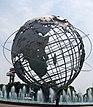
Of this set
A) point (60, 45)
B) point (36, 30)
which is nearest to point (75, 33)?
point (60, 45)

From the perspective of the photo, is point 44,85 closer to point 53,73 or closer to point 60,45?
point 53,73

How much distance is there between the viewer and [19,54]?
18.7 metres

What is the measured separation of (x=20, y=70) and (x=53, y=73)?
2.03 meters

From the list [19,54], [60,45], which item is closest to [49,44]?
[60,45]

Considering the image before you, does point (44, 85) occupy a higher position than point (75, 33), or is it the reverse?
point (75, 33)

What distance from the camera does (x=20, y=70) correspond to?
19.2 m

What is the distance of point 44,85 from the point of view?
754 inches

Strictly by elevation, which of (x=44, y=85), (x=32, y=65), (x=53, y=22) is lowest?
(x=44, y=85)

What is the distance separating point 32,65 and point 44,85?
1428mm

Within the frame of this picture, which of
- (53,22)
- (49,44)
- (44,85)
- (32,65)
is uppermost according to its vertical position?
(53,22)

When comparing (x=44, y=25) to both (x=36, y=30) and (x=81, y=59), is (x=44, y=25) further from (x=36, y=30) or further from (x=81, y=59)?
(x=81, y=59)

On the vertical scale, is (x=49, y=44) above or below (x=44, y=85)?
above

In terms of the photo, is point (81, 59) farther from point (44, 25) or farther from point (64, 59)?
point (44, 25)

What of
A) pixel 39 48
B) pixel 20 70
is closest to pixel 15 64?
pixel 20 70
